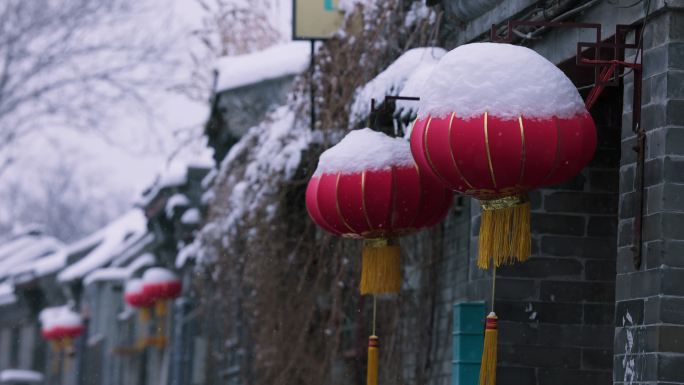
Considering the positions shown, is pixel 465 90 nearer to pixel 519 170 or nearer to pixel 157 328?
pixel 519 170

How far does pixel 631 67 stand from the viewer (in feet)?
26.5

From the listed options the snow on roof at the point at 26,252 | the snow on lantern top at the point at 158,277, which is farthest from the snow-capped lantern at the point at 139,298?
the snow on roof at the point at 26,252

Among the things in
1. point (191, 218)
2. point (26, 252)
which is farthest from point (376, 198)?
point (26, 252)

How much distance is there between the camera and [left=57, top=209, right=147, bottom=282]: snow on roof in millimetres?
33531

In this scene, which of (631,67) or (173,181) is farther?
(173,181)

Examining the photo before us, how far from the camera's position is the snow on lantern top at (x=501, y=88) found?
7.67 meters

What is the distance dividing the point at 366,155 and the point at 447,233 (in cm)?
262

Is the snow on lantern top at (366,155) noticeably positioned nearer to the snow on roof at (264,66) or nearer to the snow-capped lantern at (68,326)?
the snow on roof at (264,66)

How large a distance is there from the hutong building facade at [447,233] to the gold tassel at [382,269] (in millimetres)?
565

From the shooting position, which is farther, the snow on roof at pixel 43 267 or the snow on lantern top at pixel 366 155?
the snow on roof at pixel 43 267

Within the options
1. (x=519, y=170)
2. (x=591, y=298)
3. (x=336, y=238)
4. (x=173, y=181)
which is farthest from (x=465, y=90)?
(x=173, y=181)

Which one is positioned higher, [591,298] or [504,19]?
[504,19]

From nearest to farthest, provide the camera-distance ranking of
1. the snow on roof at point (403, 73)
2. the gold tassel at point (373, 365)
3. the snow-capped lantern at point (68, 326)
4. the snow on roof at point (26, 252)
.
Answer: the gold tassel at point (373, 365)
the snow on roof at point (403, 73)
the snow-capped lantern at point (68, 326)
the snow on roof at point (26, 252)

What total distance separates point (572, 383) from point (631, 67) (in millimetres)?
2754
